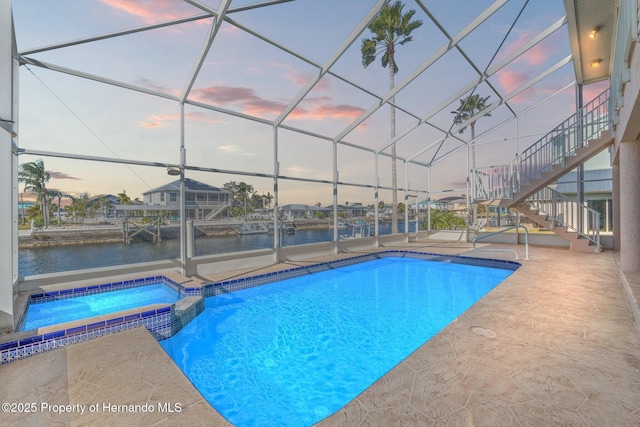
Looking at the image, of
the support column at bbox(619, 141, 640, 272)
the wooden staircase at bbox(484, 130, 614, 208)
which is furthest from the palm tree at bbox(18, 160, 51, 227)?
the support column at bbox(619, 141, 640, 272)

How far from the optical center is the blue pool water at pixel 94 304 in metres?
4.13

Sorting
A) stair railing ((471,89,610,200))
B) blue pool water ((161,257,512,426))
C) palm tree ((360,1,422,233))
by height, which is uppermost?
palm tree ((360,1,422,233))

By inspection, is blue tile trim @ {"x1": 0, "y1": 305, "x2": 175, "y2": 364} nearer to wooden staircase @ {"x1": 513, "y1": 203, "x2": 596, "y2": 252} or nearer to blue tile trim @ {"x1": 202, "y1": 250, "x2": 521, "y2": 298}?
blue tile trim @ {"x1": 202, "y1": 250, "x2": 521, "y2": 298}

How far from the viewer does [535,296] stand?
13.7ft

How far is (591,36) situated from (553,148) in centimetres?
262

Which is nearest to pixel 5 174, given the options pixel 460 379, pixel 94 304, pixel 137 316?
pixel 137 316

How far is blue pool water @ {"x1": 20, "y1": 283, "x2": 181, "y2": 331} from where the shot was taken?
413cm

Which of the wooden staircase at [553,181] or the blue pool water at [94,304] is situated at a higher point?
the wooden staircase at [553,181]

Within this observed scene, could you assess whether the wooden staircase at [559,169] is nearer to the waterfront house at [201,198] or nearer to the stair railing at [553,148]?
the stair railing at [553,148]

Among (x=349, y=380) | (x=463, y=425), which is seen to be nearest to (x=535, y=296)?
(x=349, y=380)

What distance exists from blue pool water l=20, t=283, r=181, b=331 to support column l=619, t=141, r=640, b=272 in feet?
26.2

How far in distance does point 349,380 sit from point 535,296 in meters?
3.04

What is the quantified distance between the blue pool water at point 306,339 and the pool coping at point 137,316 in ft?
0.52

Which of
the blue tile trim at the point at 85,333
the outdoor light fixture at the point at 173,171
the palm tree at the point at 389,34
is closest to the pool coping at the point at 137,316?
the blue tile trim at the point at 85,333
